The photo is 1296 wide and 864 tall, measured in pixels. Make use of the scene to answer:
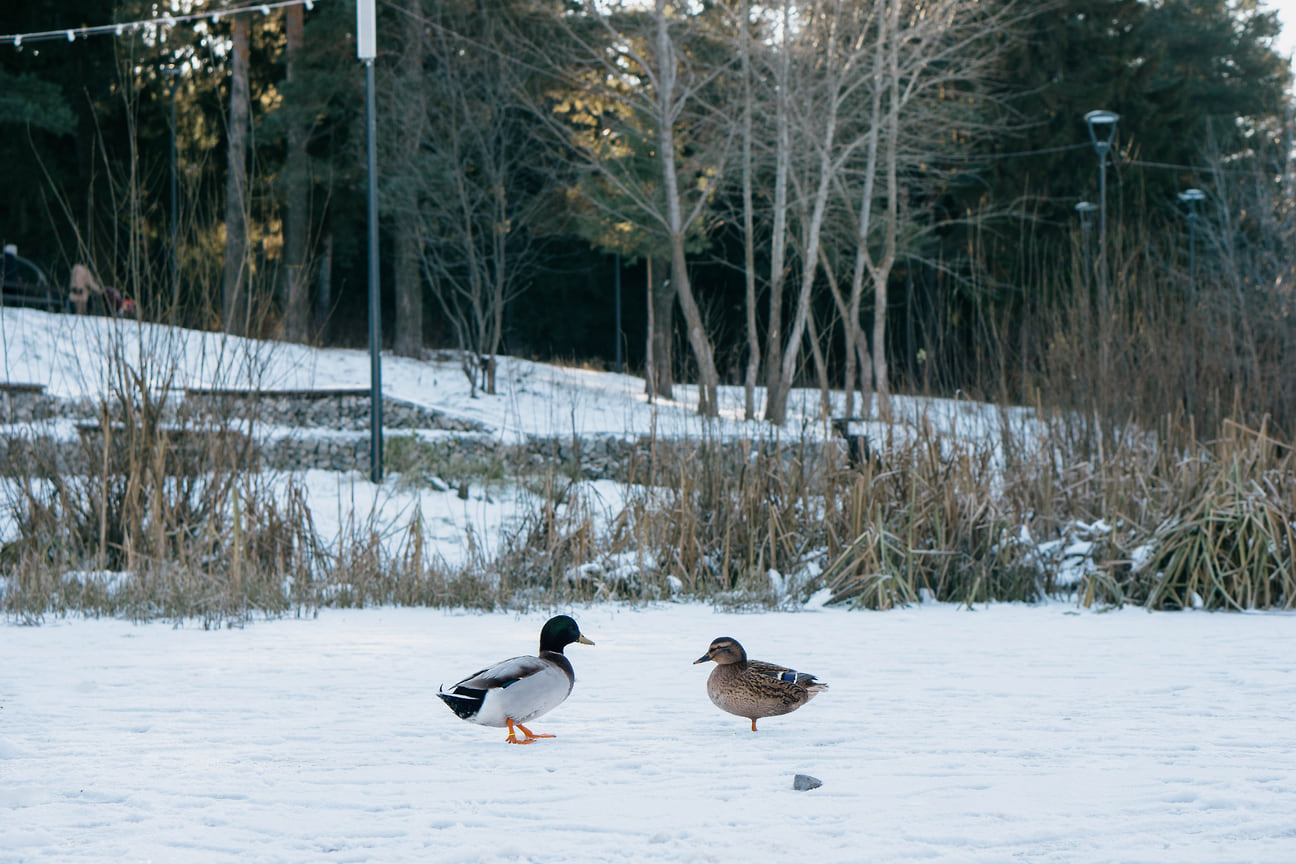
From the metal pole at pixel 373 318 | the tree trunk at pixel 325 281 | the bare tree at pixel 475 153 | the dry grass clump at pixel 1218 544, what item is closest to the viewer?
the dry grass clump at pixel 1218 544

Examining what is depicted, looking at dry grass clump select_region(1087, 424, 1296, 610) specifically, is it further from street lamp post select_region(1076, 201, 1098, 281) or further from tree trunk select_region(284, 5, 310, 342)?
tree trunk select_region(284, 5, 310, 342)

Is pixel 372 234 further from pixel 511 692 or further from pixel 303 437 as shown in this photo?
pixel 511 692

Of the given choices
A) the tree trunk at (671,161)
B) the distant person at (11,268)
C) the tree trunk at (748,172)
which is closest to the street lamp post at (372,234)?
the tree trunk at (748,172)

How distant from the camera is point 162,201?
2844 centimetres

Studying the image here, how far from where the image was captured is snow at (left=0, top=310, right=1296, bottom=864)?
2.99m

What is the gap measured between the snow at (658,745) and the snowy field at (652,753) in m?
0.01

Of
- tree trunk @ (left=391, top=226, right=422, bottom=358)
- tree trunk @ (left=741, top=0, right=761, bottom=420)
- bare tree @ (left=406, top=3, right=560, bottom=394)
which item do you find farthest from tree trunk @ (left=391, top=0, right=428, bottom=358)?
tree trunk @ (left=741, top=0, right=761, bottom=420)

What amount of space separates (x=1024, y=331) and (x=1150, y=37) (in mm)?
28886

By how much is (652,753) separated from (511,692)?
1.57 feet

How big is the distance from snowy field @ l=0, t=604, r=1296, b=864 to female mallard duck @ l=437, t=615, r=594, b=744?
0.14 metres

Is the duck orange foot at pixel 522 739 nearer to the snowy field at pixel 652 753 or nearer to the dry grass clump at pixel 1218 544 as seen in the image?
the snowy field at pixel 652 753

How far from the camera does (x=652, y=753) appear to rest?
3846 millimetres

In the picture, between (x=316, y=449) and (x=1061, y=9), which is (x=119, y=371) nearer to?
(x=316, y=449)

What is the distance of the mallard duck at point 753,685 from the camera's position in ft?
13.1
